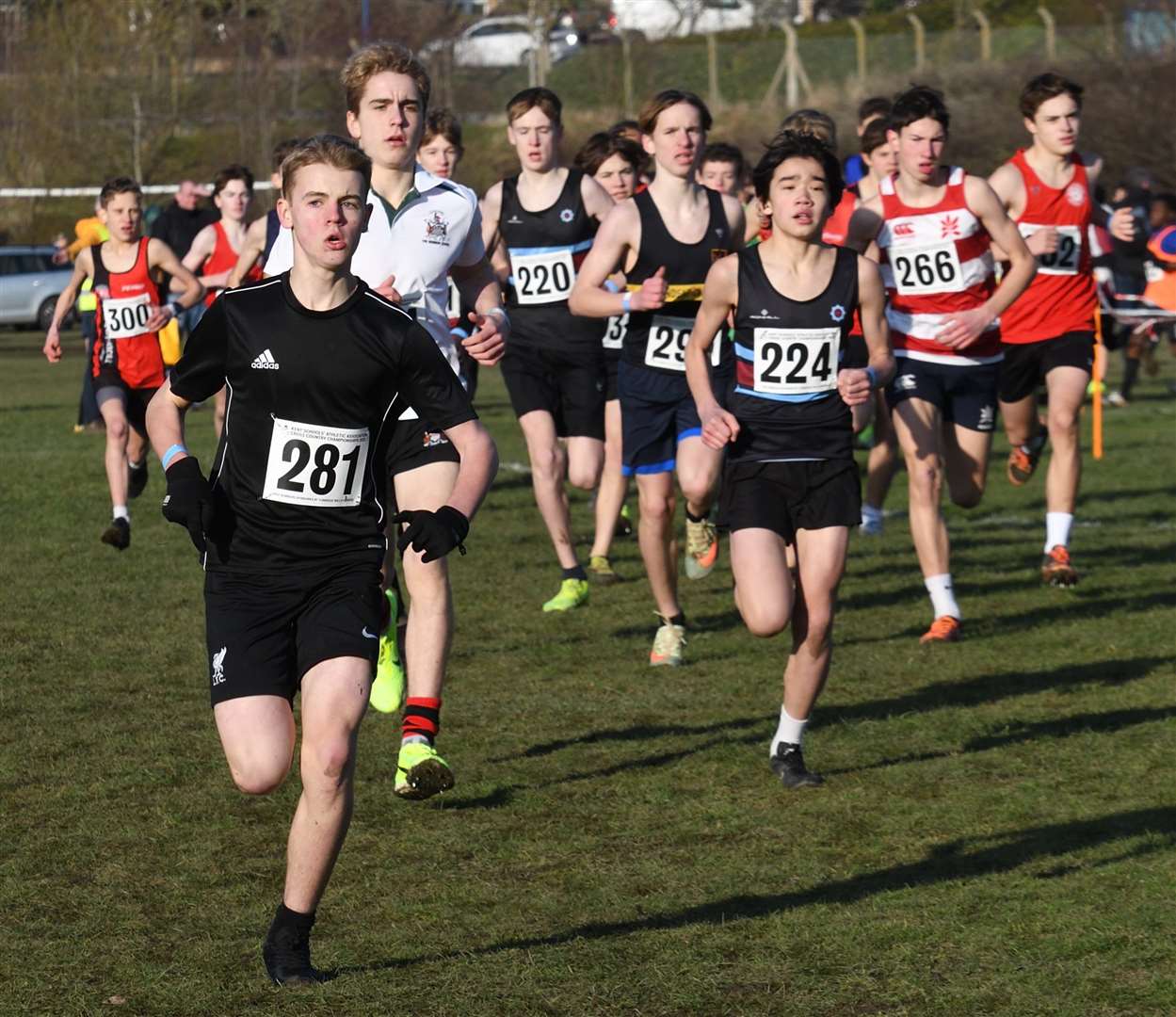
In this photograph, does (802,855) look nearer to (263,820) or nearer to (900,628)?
(263,820)

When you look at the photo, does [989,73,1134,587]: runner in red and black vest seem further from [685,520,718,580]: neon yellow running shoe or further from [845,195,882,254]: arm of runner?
[685,520,718,580]: neon yellow running shoe

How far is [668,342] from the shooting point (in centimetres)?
859

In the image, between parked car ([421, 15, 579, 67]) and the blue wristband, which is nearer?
the blue wristband

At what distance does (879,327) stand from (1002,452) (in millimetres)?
9847

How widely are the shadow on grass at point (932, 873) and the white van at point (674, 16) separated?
40.6 m

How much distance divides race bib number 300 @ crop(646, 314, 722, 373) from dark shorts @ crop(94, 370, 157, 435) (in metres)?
4.20

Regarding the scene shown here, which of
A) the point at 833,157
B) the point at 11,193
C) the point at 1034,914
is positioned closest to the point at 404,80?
the point at 833,157

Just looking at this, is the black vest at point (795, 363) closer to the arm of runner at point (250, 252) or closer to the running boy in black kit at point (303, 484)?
the running boy in black kit at point (303, 484)

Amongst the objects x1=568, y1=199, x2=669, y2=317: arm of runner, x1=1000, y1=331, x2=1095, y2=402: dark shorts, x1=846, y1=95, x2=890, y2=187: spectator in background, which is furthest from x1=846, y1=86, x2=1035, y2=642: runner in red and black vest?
x1=846, y1=95, x2=890, y2=187: spectator in background

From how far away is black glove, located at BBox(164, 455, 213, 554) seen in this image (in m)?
4.63

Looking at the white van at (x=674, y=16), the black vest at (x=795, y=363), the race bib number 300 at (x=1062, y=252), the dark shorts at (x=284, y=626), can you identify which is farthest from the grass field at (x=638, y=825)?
the white van at (x=674, y=16)

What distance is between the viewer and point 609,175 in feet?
36.7

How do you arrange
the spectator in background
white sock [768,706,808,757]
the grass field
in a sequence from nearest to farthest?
1. the grass field
2. white sock [768,706,808,757]
3. the spectator in background

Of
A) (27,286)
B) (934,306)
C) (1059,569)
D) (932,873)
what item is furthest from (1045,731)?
(27,286)
